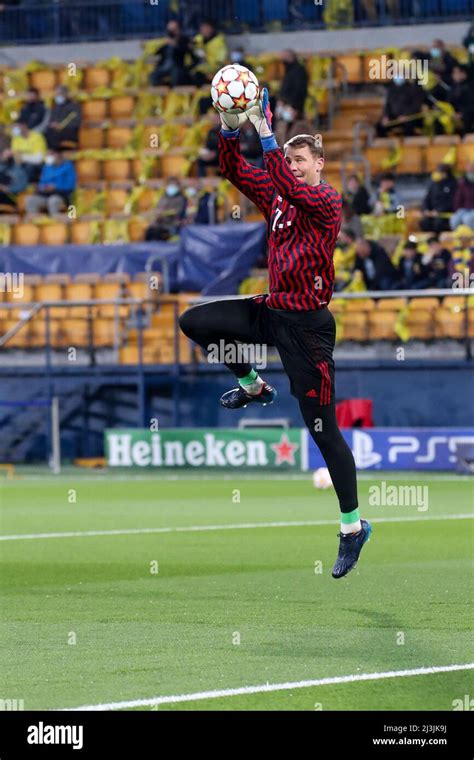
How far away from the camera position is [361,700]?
6.66 metres

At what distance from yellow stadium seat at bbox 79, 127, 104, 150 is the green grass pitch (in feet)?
47.5

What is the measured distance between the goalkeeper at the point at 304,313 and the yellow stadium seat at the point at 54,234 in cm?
1928

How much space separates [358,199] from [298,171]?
1633 cm

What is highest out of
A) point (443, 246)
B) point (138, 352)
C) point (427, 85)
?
point (427, 85)

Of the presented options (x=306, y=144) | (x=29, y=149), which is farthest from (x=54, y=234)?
Answer: (x=306, y=144)

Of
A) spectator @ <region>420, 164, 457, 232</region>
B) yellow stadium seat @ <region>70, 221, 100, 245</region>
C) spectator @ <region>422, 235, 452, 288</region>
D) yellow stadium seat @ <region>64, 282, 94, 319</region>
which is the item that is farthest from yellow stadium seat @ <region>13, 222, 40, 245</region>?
spectator @ <region>422, 235, 452, 288</region>

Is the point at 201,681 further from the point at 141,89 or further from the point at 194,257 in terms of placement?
the point at 141,89

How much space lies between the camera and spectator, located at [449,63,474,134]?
26.8 meters

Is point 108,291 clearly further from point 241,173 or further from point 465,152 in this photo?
point 241,173

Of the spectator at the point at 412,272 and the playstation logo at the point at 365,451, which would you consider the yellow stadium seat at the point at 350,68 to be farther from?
the playstation logo at the point at 365,451

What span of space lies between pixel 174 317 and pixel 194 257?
129 centimetres

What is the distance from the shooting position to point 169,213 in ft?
91.2

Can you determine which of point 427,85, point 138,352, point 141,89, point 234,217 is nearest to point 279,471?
point 138,352
